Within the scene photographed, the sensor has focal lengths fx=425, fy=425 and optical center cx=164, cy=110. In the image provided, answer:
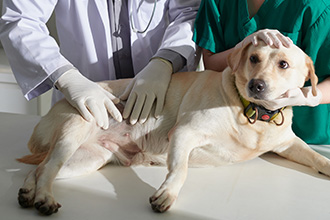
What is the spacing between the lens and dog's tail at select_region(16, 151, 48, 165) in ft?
3.74

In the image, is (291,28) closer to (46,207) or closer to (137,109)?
(137,109)

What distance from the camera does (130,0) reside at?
4.65ft

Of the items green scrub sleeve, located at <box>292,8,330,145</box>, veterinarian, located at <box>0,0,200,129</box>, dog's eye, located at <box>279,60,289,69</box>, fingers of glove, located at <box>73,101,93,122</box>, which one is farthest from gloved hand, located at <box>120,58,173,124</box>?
green scrub sleeve, located at <box>292,8,330,145</box>

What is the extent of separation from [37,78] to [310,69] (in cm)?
76

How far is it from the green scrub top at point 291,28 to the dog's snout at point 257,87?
14.0 inches

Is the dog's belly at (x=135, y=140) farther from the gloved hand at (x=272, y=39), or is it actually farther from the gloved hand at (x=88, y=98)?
the gloved hand at (x=272, y=39)

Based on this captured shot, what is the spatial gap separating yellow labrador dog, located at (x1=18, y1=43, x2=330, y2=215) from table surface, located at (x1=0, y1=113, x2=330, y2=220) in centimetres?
3

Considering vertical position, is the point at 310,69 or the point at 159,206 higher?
the point at 310,69

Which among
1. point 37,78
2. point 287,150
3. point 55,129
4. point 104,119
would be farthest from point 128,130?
point 287,150

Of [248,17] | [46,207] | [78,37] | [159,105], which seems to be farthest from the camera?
[78,37]

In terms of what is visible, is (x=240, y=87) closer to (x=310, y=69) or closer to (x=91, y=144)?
(x=310, y=69)

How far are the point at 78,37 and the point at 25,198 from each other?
0.67m

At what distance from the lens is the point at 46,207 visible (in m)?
0.90

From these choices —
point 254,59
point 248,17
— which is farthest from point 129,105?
point 248,17
